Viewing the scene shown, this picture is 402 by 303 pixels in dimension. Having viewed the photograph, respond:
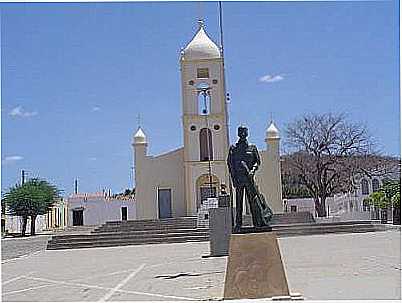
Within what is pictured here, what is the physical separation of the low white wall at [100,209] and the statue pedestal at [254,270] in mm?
48580

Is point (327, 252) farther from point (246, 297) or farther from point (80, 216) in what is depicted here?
point (80, 216)

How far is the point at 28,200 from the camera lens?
5319cm

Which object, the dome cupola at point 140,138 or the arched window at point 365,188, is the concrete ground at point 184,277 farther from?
the arched window at point 365,188

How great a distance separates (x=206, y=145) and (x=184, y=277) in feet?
87.9

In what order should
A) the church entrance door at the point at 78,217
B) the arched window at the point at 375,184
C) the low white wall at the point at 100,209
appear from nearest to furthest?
the arched window at the point at 375,184 < the low white wall at the point at 100,209 < the church entrance door at the point at 78,217

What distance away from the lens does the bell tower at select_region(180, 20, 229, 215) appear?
130 ft

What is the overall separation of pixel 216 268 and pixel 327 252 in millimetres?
4710

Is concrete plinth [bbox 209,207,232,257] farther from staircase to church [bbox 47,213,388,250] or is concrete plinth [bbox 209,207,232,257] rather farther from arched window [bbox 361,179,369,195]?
arched window [bbox 361,179,369,195]

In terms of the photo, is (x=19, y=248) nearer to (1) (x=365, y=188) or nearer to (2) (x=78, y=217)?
(2) (x=78, y=217)

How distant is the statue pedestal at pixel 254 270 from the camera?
358 inches

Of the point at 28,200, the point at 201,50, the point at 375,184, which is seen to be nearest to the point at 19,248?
the point at 201,50

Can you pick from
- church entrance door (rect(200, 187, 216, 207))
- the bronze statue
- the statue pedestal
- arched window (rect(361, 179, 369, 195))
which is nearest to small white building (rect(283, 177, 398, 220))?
arched window (rect(361, 179, 369, 195))

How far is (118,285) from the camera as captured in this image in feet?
41.1

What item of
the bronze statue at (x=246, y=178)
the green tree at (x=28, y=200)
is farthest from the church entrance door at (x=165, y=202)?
the bronze statue at (x=246, y=178)
